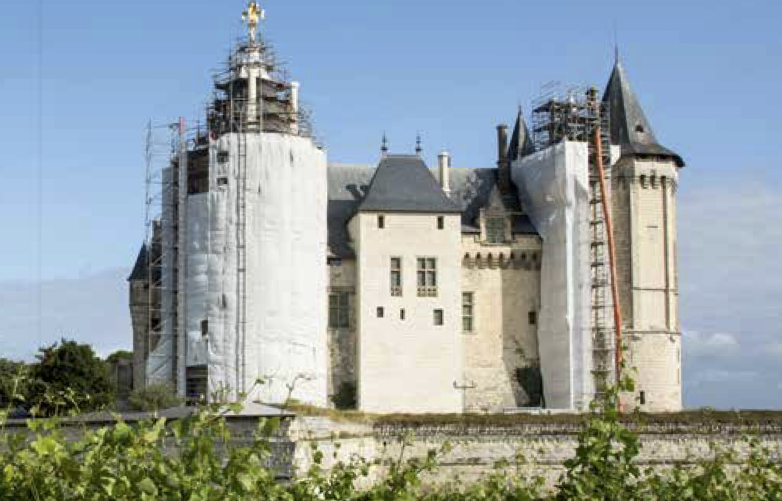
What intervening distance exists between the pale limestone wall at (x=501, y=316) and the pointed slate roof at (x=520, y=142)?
5.15 m

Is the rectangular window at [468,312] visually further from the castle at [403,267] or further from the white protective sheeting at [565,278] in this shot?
the white protective sheeting at [565,278]

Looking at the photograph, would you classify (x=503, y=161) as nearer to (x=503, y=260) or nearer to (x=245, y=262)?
(x=503, y=260)

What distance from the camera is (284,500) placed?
1211cm

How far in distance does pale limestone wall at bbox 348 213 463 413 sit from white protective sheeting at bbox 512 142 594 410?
12.5ft

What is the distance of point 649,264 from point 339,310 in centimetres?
1218

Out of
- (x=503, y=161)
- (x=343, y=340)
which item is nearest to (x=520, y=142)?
(x=503, y=161)

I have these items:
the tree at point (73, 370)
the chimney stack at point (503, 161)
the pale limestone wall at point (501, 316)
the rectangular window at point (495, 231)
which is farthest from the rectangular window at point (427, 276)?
the tree at point (73, 370)

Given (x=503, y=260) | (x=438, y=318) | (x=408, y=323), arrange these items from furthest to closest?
(x=503, y=260) → (x=438, y=318) → (x=408, y=323)

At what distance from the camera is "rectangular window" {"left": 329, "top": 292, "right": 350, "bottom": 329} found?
50.8m

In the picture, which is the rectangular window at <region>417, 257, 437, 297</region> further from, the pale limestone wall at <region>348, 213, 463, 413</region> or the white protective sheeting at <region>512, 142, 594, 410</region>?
the white protective sheeting at <region>512, 142, 594, 410</region>

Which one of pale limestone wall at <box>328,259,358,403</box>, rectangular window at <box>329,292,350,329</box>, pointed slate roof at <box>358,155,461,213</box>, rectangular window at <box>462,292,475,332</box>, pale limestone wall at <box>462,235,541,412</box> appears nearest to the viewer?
pale limestone wall at <box>328,259,358,403</box>

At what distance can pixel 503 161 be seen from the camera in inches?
2206

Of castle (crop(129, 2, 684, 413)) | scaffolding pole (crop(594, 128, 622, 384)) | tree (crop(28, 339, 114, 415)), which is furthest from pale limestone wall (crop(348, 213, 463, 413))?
tree (crop(28, 339, 114, 415))

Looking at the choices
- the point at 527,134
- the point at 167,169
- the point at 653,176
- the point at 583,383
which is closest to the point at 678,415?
the point at 583,383
